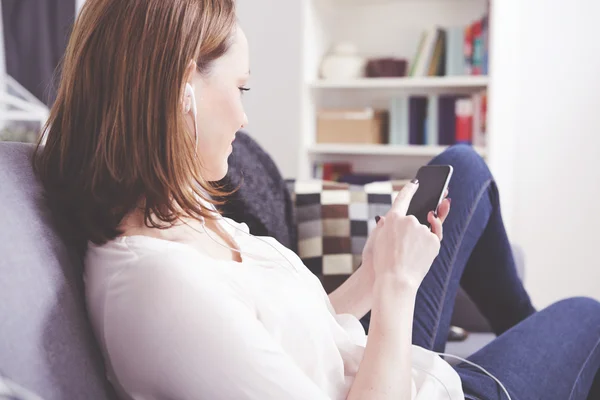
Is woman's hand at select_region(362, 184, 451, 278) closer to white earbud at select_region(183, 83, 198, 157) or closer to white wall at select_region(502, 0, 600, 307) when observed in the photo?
white earbud at select_region(183, 83, 198, 157)

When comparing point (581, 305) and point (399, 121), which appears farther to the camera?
point (399, 121)

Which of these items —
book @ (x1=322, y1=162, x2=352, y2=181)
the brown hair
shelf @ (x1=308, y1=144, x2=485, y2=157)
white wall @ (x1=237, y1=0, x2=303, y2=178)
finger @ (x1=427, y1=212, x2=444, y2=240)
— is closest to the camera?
the brown hair

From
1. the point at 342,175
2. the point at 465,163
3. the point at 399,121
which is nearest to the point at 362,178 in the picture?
the point at 342,175

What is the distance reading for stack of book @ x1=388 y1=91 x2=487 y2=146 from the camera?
264 cm

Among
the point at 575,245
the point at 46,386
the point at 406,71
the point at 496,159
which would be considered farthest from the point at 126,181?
the point at 575,245

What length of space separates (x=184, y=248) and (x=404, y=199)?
0.42 meters

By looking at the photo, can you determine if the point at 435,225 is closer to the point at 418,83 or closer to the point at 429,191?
the point at 429,191

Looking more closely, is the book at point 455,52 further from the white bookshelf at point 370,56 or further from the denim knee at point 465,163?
the denim knee at point 465,163

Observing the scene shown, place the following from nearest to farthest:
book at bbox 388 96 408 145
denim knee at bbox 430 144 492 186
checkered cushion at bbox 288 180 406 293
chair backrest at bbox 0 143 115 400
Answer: chair backrest at bbox 0 143 115 400 → denim knee at bbox 430 144 492 186 → checkered cushion at bbox 288 180 406 293 → book at bbox 388 96 408 145

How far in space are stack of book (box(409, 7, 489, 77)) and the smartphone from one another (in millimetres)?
1578

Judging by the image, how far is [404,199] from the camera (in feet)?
3.38

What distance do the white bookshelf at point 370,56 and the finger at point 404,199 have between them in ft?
5.34

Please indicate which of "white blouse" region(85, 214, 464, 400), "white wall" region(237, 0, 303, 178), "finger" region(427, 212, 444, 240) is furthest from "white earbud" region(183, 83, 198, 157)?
"white wall" region(237, 0, 303, 178)

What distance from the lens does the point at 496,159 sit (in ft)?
8.56
